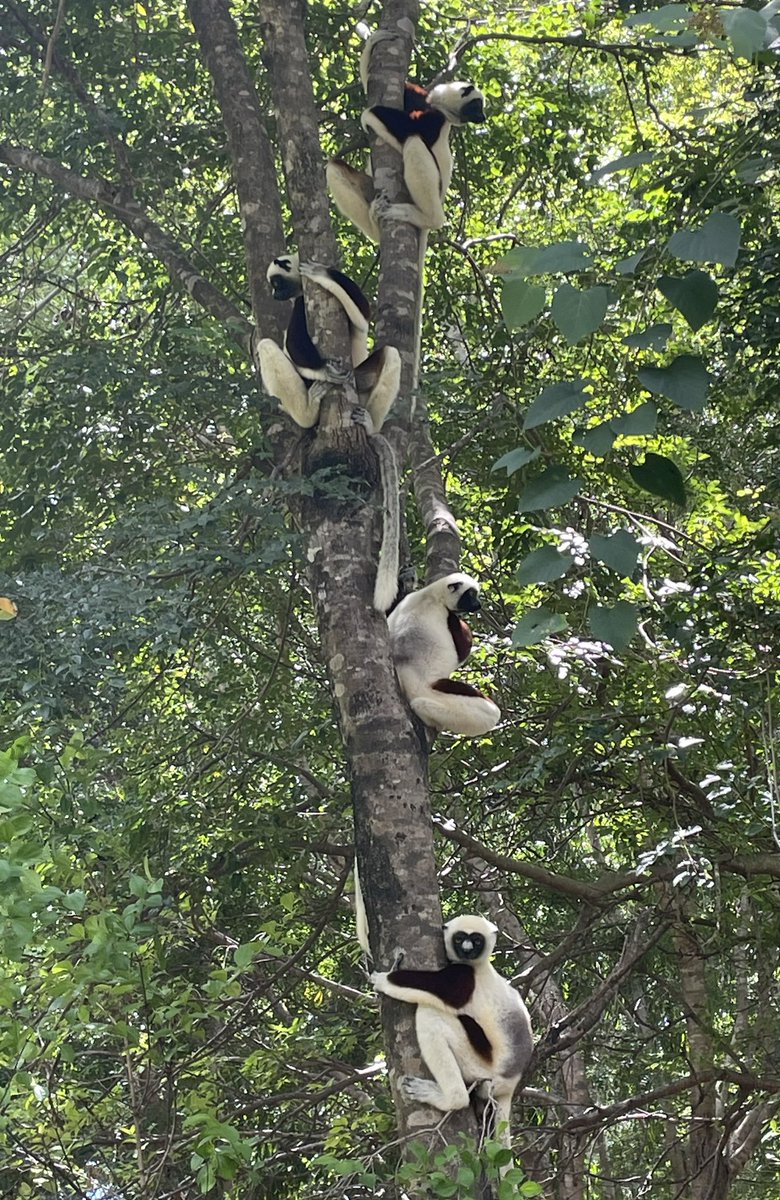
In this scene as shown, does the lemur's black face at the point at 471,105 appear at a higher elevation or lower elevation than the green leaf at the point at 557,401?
higher

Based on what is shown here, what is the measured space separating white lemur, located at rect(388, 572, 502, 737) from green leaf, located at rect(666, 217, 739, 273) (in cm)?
289

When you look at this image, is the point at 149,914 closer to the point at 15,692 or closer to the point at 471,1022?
the point at 15,692

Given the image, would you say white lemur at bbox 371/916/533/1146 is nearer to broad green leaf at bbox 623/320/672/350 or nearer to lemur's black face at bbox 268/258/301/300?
broad green leaf at bbox 623/320/672/350

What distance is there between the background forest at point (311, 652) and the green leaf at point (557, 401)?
182 centimetres

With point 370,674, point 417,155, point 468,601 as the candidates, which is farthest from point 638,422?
point 417,155

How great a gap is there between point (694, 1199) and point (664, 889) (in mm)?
2306

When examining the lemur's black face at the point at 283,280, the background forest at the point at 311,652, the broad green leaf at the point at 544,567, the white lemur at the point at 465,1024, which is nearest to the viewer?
the broad green leaf at the point at 544,567

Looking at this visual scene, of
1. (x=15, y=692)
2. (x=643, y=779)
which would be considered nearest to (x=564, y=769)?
(x=643, y=779)

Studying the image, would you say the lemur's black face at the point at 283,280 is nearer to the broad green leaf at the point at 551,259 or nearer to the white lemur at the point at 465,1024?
the white lemur at the point at 465,1024

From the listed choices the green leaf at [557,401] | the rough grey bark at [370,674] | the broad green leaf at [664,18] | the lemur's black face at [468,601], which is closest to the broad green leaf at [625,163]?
the broad green leaf at [664,18]

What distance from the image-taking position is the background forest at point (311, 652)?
4.04 metres

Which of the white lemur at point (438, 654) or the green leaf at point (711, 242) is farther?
the white lemur at point (438, 654)

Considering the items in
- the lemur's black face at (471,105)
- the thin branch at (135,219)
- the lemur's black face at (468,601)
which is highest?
the lemur's black face at (471,105)

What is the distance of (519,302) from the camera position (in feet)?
4.78
